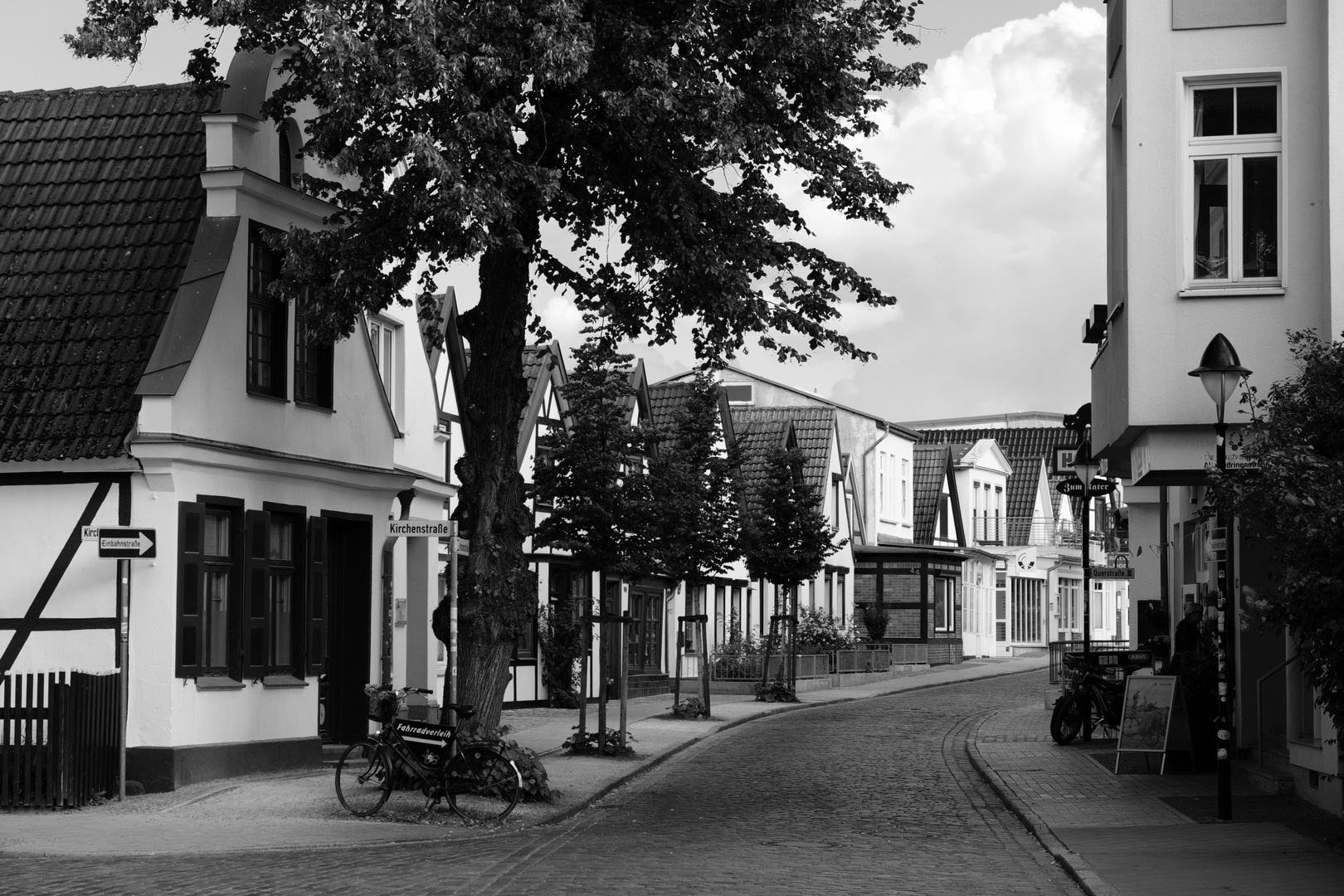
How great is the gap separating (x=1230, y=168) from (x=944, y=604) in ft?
156

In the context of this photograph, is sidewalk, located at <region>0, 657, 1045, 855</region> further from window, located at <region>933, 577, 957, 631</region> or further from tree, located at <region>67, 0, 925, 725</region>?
window, located at <region>933, 577, 957, 631</region>

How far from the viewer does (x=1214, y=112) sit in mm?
16312

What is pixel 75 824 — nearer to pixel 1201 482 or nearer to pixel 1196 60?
pixel 1201 482

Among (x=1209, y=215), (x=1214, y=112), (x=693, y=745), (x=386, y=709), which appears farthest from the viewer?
(x=693, y=745)

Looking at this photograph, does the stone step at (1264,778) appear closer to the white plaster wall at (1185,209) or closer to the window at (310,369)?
the white plaster wall at (1185,209)

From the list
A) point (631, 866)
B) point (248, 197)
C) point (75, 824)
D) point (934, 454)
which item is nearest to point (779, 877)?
point (631, 866)

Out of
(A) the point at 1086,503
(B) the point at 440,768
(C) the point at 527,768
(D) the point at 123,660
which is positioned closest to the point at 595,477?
(C) the point at 527,768

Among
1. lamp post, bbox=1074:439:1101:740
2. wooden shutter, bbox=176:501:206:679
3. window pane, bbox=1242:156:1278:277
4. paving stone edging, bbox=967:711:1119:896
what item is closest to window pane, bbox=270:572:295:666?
wooden shutter, bbox=176:501:206:679

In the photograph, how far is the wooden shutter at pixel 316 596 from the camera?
778 inches

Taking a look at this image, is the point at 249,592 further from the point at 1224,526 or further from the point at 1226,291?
the point at 1226,291

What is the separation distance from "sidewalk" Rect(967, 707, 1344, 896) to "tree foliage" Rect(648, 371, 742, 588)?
6097mm

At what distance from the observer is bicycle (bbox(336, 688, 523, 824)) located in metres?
15.4

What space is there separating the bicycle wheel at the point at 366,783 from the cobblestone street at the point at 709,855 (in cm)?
158

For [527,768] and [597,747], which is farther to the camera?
[597,747]
